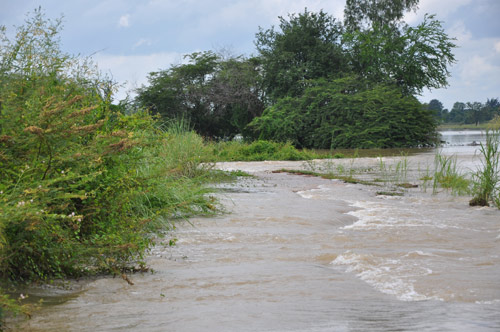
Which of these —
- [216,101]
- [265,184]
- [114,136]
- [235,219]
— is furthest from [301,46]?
[114,136]

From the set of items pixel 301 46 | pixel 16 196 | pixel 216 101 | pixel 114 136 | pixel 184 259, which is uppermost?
pixel 301 46

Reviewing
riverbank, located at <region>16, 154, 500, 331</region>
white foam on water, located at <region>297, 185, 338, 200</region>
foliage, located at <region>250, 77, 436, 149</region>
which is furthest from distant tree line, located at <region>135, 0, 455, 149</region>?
riverbank, located at <region>16, 154, 500, 331</region>

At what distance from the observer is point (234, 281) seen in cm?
379

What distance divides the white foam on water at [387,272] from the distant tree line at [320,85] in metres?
25.9

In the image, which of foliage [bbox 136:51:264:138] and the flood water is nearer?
the flood water

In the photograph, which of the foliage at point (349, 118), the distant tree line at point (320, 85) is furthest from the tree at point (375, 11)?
the foliage at point (349, 118)

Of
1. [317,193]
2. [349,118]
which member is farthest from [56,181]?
[349,118]

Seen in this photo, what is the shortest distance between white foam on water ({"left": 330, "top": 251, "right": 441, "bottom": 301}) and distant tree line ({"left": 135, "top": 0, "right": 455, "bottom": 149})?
84.8 ft

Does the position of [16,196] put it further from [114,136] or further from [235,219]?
[235,219]

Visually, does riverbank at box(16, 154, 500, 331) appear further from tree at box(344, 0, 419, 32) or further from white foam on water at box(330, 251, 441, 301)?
tree at box(344, 0, 419, 32)

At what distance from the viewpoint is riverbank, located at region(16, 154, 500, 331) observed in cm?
292

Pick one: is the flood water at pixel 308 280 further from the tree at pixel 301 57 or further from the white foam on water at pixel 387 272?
the tree at pixel 301 57

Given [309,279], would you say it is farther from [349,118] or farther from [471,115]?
[471,115]

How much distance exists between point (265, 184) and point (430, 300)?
829cm
